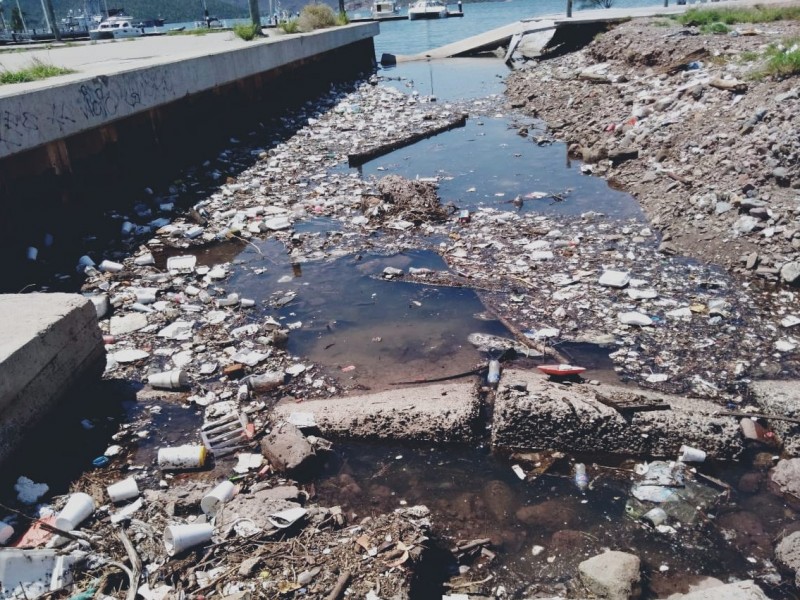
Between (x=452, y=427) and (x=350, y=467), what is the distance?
62cm

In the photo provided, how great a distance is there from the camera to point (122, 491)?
2.81 m

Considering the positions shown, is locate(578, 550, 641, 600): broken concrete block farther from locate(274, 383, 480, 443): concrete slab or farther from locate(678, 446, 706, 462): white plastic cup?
locate(274, 383, 480, 443): concrete slab

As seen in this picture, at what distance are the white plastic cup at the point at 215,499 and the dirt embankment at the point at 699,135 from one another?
4.52 meters

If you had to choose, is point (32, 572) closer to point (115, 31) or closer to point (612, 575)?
point (612, 575)

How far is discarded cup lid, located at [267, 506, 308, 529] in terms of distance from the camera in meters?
2.48

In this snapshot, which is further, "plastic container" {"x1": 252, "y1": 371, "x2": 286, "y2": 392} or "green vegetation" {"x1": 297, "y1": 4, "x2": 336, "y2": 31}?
"green vegetation" {"x1": 297, "y1": 4, "x2": 336, "y2": 31}

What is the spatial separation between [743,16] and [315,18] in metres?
13.1

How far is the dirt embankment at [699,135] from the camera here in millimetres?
5184

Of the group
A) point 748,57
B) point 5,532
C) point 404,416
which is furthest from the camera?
point 748,57

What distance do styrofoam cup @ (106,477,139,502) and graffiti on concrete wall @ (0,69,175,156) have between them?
3833 mm

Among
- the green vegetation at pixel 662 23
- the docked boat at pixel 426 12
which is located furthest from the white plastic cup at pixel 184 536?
the docked boat at pixel 426 12

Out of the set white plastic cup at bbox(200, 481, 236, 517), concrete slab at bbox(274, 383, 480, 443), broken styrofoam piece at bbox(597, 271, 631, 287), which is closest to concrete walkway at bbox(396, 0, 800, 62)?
broken styrofoam piece at bbox(597, 271, 631, 287)

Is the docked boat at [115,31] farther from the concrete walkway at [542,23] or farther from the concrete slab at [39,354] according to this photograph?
the concrete slab at [39,354]

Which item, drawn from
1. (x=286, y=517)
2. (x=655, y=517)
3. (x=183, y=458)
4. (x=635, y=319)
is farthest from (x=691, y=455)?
(x=183, y=458)
